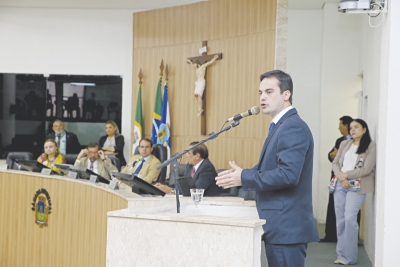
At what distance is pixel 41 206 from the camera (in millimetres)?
5102

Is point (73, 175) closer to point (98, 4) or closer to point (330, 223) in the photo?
point (330, 223)

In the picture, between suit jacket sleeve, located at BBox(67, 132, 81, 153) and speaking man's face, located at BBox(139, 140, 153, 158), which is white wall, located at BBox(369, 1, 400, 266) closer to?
speaking man's face, located at BBox(139, 140, 153, 158)

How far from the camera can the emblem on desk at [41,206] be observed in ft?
16.5

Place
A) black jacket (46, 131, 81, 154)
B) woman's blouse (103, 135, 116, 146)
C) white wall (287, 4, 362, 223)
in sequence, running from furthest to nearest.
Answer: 1. black jacket (46, 131, 81, 154)
2. woman's blouse (103, 135, 116, 146)
3. white wall (287, 4, 362, 223)

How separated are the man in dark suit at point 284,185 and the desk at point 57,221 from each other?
1.22 metres

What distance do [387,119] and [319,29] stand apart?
6272 millimetres

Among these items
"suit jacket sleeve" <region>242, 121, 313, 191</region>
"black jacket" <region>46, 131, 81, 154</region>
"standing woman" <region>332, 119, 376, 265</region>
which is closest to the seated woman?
"black jacket" <region>46, 131, 81, 154</region>

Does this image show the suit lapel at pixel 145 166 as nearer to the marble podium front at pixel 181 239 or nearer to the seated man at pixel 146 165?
the seated man at pixel 146 165

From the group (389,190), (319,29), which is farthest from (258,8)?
(389,190)

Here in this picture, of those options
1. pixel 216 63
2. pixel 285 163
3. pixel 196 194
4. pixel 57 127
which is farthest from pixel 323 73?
pixel 285 163

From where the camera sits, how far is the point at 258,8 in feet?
25.3

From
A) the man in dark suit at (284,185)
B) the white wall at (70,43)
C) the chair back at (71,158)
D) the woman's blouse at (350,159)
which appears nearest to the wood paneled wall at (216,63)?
the white wall at (70,43)

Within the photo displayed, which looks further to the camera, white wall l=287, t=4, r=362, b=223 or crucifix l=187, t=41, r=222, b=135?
white wall l=287, t=4, r=362, b=223

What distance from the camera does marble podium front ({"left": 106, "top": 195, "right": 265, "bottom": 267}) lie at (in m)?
2.36
